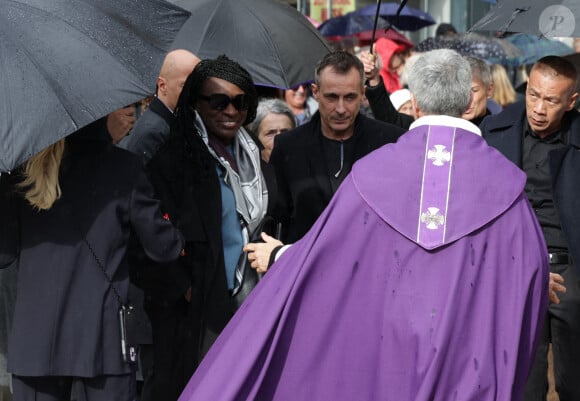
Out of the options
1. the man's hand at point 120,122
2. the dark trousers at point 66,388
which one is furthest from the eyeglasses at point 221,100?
the dark trousers at point 66,388

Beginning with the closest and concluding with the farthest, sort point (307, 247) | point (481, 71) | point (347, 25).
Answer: point (307, 247) → point (481, 71) → point (347, 25)

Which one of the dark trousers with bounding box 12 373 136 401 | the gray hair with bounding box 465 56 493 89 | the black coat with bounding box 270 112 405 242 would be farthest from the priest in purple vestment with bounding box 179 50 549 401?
the gray hair with bounding box 465 56 493 89

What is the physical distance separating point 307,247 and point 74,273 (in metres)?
1.24

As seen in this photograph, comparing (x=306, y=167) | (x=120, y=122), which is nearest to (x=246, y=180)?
(x=306, y=167)

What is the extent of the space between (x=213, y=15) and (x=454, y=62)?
3.09m

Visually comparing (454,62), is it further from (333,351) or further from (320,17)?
(320,17)

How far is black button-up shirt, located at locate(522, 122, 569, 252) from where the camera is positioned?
6.93 meters

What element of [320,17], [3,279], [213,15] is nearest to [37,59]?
[3,279]

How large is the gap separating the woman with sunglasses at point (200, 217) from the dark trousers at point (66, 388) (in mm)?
899

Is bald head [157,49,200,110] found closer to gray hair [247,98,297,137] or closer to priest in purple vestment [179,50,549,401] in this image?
gray hair [247,98,297,137]

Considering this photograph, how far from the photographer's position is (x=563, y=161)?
6895 millimetres

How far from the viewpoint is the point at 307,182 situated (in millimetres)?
7074

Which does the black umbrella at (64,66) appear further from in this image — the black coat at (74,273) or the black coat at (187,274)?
the black coat at (187,274)

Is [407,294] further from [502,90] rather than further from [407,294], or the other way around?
[502,90]
